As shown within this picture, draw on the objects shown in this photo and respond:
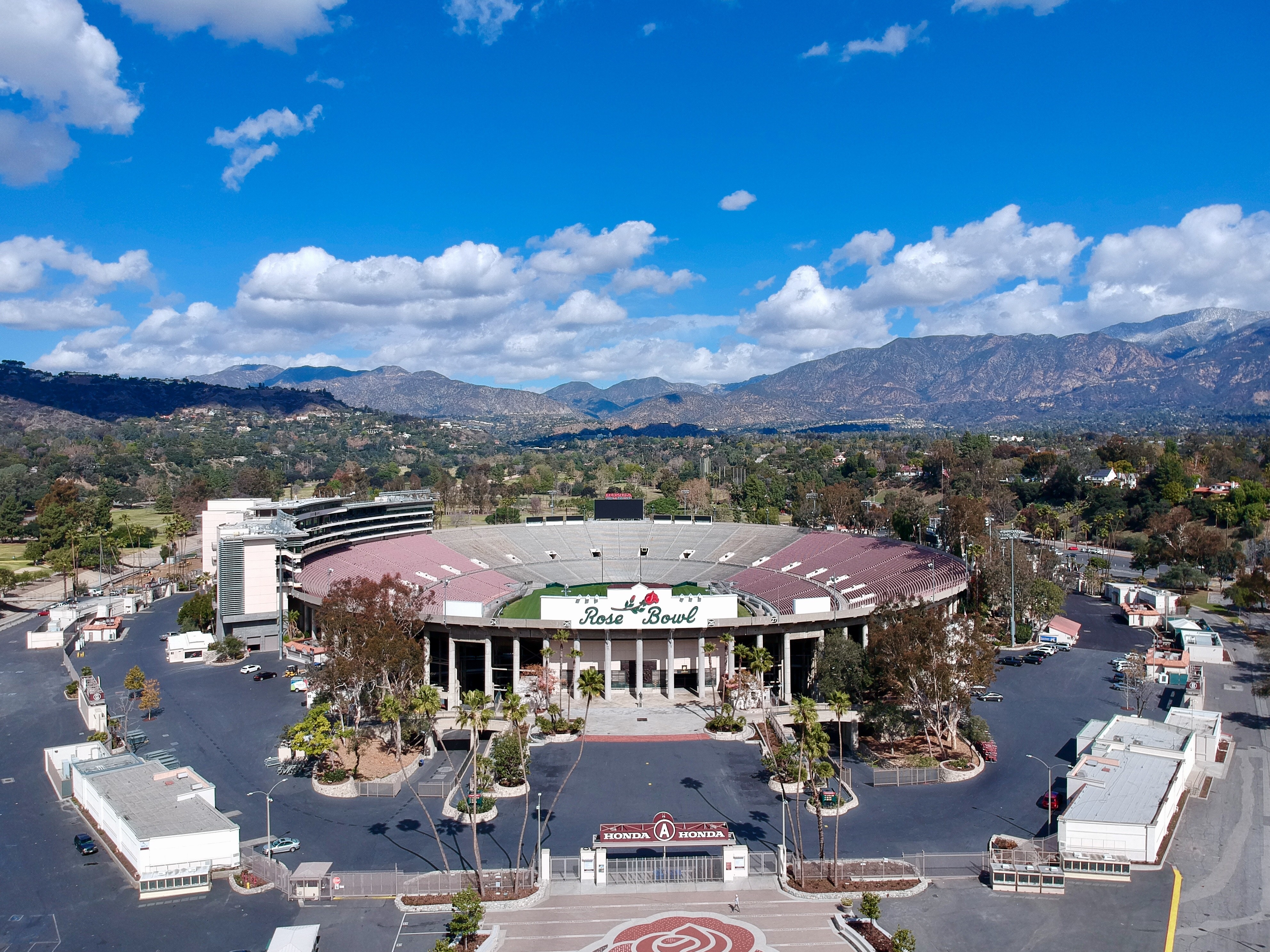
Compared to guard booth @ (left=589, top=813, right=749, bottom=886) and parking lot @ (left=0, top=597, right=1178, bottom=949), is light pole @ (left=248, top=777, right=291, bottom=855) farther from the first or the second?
guard booth @ (left=589, top=813, right=749, bottom=886)

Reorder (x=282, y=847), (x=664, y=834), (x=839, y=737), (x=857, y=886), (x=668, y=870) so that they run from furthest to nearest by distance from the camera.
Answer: (x=839, y=737)
(x=282, y=847)
(x=664, y=834)
(x=668, y=870)
(x=857, y=886)

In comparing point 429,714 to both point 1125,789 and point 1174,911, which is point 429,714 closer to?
point 1174,911

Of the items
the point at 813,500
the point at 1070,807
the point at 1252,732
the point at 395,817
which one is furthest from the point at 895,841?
the point at 813,500

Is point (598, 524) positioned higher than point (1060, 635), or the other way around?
point (598, 524)

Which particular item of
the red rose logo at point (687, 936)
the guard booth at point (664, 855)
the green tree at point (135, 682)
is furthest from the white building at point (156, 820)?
the red rose logo at point (687, 936)

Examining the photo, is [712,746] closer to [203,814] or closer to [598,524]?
[203,814]

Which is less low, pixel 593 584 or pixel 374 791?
pixel 593 584

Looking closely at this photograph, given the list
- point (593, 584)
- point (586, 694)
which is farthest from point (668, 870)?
point (593, 584)
